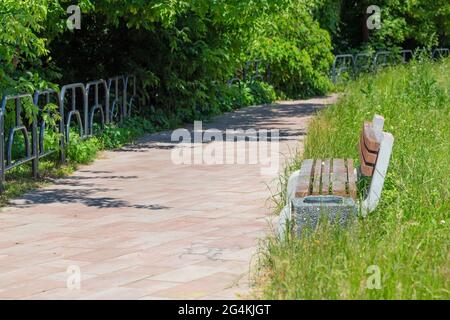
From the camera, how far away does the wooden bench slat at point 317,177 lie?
730 cm

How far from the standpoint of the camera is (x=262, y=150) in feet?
45.0

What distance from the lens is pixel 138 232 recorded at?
830 centimetres

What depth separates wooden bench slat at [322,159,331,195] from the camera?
7.27 metres

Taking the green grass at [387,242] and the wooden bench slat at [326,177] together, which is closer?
the green grass at [387,242]

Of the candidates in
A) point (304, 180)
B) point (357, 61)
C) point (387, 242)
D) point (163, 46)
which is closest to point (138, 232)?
point (304, 180)

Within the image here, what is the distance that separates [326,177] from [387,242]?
162 centimetres

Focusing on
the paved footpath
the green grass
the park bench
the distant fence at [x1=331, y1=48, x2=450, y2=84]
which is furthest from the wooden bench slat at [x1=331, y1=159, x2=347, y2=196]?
the distant fence at [x1=331, y1=48, x2=450, y2=84]

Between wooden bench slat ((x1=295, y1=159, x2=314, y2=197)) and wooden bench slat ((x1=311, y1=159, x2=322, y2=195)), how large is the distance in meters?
0.04

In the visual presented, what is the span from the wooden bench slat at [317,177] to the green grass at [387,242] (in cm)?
41

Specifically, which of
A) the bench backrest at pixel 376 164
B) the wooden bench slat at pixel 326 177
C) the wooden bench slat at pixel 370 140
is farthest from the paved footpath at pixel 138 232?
the wooden bench slat at pixel 370 140

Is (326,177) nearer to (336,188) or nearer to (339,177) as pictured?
(339,177)

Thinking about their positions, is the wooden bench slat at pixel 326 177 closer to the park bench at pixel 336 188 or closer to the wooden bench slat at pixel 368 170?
the park bench at pixel 336 188

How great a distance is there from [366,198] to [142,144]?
7698 mm

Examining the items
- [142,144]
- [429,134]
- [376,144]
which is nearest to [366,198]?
[376,144]
